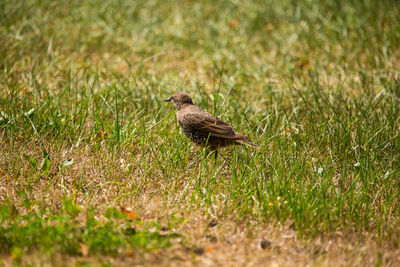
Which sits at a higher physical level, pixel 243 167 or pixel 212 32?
pixel 212 32

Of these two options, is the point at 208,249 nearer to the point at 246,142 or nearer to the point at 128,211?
the point at 128,211

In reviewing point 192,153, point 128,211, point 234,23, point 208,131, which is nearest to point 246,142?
point 208,131

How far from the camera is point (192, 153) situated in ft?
15.7

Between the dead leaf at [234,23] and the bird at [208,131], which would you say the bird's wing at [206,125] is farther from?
the dead leaf at [234,23]

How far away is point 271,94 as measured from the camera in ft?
19.4

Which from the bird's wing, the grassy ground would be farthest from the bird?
the grassy ground

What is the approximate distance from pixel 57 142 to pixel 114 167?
2.30 feet

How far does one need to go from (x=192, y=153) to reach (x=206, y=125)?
41cm

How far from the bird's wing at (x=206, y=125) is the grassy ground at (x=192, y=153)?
21 cm

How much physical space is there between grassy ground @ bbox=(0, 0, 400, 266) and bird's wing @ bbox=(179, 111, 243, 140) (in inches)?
8.3

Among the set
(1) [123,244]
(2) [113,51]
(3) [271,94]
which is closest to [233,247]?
(1) [123,244]

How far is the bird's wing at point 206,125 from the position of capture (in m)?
4.48

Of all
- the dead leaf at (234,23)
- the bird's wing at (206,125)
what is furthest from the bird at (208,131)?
the dead leaf at (234,23)

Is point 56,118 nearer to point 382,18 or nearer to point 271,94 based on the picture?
point 271,94
